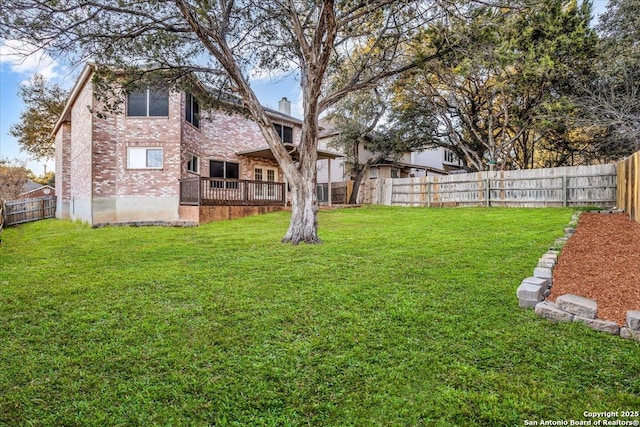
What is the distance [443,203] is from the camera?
17906mm

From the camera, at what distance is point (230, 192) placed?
1462cm

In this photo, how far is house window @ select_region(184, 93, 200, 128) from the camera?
48.4 ft

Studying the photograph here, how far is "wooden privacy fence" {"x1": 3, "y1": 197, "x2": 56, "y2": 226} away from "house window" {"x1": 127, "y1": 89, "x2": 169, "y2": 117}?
293 inches

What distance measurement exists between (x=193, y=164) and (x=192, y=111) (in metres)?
2.34

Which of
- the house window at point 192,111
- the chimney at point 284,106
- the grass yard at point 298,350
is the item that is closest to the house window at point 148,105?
the house window at point 192,111

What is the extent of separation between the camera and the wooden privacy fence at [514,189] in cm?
1367

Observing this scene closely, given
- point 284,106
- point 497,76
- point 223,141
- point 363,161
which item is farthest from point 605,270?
point 284,106

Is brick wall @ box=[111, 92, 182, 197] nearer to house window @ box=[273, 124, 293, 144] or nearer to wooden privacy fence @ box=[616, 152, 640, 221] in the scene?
house window @ box=[273, 124, 293, 144]

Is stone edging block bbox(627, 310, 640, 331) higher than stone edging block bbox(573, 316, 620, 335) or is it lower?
higher

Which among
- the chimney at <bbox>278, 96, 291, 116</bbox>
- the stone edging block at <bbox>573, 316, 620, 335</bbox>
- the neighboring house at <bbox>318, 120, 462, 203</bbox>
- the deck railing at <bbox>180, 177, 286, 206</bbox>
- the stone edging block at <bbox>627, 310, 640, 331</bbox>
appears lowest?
the stone edging block at <bbox>573, 316, 620, 335</bbox>

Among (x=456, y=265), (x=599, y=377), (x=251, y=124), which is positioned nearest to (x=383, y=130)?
(x=251, y=124)

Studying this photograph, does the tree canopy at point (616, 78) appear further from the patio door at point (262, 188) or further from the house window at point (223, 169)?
the house window at point (223, 169)

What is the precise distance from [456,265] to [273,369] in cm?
361

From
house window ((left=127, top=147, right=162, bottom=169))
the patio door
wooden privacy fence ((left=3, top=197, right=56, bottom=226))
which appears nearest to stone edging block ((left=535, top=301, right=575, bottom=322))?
the patio door
